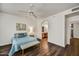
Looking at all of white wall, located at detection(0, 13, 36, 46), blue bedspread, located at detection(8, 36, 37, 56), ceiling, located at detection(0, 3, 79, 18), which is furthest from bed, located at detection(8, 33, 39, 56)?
ceiling, located at detection(0, 3, 79, 18)

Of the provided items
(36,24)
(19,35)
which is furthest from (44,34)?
(19,35)

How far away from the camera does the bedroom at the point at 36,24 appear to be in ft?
4.92

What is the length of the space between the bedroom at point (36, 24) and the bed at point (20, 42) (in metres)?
0.02

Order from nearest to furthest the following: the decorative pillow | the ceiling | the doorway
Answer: the ceiling < the decorative pillow < the doorway

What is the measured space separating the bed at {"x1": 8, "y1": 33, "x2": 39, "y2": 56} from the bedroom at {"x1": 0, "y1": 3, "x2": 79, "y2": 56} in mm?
22

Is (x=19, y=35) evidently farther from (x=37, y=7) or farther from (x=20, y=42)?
(x=37, y=7)

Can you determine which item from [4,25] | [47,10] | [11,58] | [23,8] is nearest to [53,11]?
[47,10]

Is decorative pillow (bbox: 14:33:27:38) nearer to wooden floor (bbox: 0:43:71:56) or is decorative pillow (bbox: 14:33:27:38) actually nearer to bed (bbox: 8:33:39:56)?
bed (bbox: 8:33:39:56)

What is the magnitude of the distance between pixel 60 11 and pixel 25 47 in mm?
1121

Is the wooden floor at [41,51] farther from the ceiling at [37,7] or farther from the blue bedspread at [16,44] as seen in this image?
the ceiling at [37,7]

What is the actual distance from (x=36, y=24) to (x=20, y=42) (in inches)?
21.1

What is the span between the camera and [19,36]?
158 cm

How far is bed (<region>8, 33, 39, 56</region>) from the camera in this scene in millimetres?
1500

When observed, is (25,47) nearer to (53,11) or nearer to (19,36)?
(19,36)
